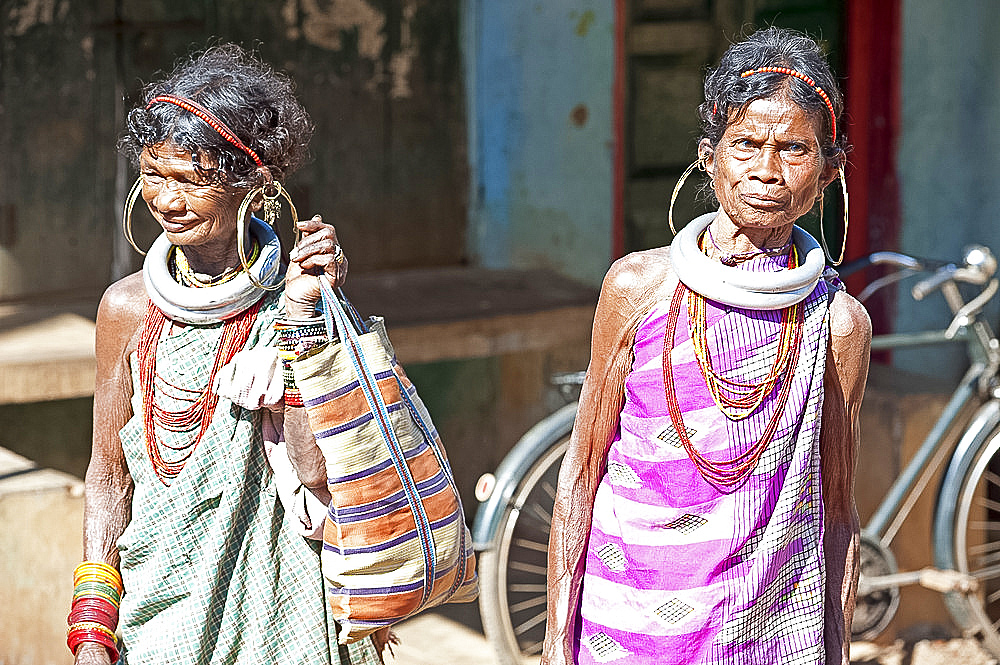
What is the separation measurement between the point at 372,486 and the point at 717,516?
2.14ft

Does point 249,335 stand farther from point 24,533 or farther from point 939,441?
point 939,441

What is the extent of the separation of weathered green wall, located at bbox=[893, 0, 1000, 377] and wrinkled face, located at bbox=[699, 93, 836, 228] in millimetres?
3222

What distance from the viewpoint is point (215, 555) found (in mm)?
2359

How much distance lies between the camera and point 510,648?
4129mm

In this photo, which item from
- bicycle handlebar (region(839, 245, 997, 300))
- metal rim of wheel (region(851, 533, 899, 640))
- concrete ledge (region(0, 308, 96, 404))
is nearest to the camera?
concrete ledge (region(0, 308, 96, 404))

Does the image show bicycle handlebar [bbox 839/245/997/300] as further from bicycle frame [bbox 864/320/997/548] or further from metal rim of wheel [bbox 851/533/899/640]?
metal rim of wheel [bbox 851/533/899/640]

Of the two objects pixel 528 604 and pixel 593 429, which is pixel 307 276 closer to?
pixel 593 429

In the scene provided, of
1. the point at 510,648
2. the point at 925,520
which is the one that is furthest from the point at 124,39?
the point at 925,520

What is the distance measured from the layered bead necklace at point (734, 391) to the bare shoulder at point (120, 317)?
1046 mm

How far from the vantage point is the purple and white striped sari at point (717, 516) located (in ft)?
7.55

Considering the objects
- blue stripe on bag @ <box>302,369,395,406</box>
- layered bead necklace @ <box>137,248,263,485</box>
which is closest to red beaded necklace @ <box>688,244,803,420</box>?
blue stripe on bag @ <box>302,369,395,406</box>

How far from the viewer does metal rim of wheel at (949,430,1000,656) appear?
4.36m

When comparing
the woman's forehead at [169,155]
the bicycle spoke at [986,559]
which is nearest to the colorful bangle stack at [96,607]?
the woman's forehead at [169,155]

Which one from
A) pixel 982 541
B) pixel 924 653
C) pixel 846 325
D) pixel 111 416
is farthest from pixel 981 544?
pixel 111 416
